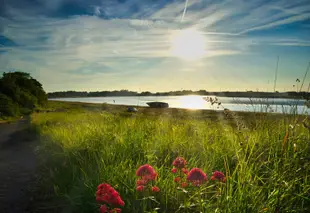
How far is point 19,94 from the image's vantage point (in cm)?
1712

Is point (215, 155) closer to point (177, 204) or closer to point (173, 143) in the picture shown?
point (173, 143)

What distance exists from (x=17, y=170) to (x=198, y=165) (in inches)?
181

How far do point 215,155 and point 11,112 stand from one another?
15126mm

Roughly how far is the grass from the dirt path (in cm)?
52

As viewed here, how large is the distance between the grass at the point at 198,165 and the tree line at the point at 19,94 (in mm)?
10520

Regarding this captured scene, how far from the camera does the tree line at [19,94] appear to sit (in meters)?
16.2

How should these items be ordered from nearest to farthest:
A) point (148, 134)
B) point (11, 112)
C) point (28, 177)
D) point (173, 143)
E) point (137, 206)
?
point (137, 206) → point (173, 143) → point (28, 177) → point (148, 134) → point (11, 112)

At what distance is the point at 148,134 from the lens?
6.49m

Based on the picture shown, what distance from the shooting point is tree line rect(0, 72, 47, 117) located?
640 inches

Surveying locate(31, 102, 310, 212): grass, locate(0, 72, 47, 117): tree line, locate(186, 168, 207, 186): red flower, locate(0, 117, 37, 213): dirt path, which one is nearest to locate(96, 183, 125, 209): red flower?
locate(31, 102, 310, 212): grass

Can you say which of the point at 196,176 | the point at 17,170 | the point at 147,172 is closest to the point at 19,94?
the point at 17,170

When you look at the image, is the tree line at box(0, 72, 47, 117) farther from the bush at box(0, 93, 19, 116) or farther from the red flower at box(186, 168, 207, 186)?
the red flower at box(186, 168, 207, 186)

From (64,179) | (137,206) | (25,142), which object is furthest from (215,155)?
(25,142)

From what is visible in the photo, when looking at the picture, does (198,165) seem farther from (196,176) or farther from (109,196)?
(109,196)
